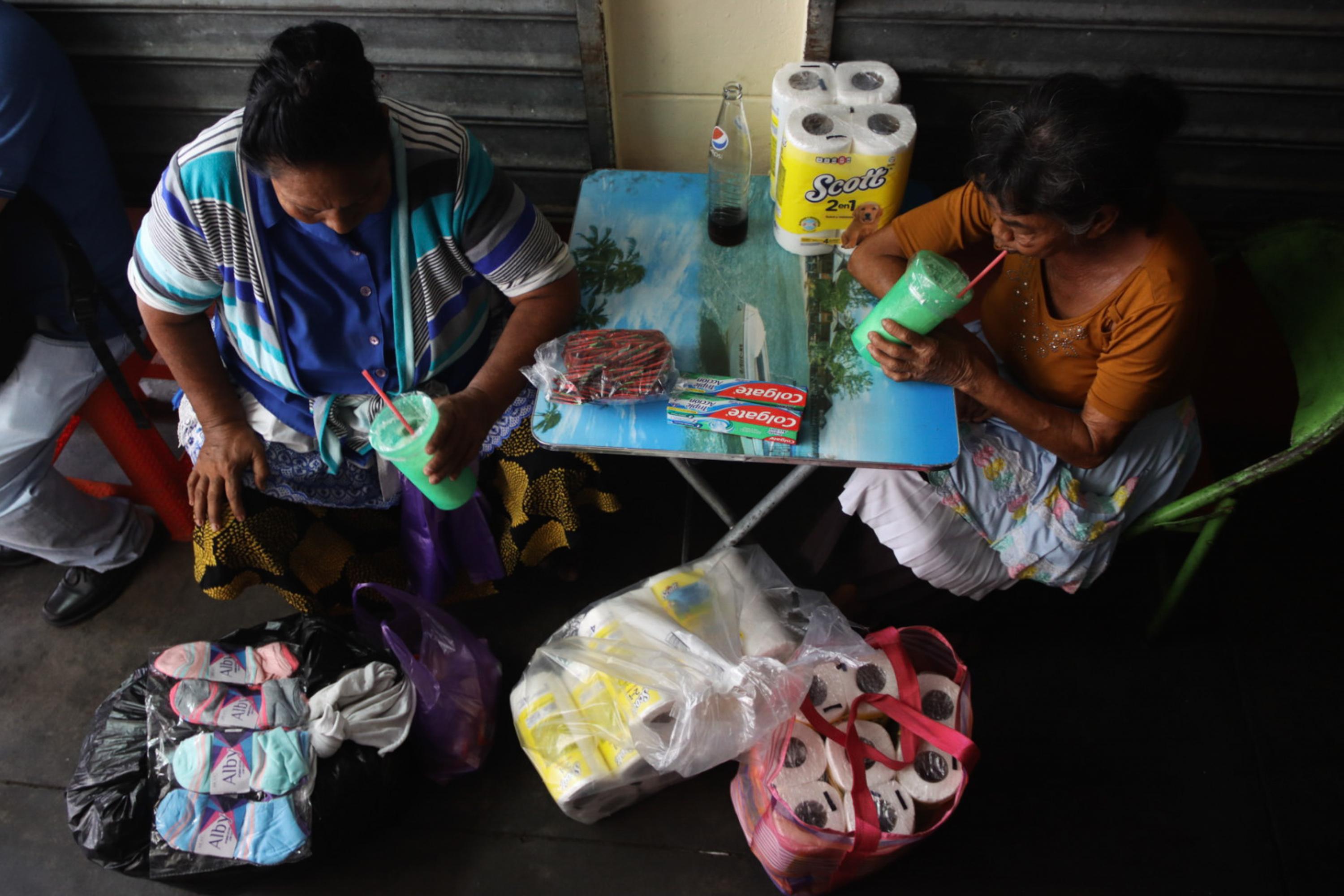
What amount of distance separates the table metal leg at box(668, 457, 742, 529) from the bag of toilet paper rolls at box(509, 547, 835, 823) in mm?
147

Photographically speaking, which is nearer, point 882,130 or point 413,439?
point 413,439

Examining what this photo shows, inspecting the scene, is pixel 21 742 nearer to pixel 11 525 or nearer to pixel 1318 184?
pixel 11 525

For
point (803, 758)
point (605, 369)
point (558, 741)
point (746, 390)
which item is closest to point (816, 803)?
point (803, 758)

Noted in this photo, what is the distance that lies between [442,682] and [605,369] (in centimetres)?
86

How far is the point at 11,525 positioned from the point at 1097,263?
2534 millimetres

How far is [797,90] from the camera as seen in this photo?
179cm

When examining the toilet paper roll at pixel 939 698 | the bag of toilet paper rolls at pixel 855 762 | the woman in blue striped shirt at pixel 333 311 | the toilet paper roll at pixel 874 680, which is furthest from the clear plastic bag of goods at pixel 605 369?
the toilet paper roll at pixel 939 698

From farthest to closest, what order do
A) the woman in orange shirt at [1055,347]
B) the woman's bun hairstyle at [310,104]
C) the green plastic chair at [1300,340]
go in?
1. the green plastic chair at [1300,340]
2. the woman in orange shirt at [1055,347]
3. the woman's bun hairstyle at [310,104]

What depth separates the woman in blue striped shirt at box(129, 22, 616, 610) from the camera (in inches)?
55.6

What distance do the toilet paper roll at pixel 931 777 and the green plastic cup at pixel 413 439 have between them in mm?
1098

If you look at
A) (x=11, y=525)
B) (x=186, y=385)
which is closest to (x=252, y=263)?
(x=186, y=385)

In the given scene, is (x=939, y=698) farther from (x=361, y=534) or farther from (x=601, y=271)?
(x=361, y=534)

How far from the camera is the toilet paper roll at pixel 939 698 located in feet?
6.08

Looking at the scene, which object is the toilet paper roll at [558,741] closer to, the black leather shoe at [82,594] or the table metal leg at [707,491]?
the table metal leg at [707,491]
